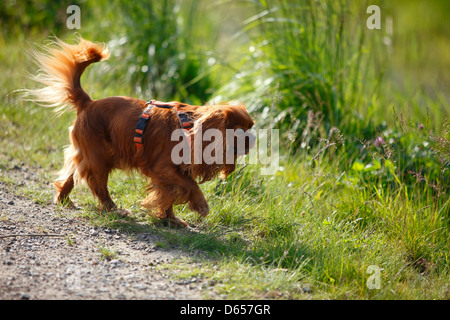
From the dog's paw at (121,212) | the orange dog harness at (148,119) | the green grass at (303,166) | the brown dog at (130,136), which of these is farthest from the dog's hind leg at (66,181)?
the orange dog harness at (148,119)

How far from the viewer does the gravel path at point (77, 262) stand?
2.56m

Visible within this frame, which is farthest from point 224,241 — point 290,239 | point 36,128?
point 36,128

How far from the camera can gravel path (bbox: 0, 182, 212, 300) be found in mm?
2557

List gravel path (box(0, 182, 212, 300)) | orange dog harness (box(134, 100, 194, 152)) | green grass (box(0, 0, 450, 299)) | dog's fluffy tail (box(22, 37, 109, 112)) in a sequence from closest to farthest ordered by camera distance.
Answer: gravel path (box(0, 182, 212, 300)), green grass (box(0, 0, 450, 299)), orange dog harness (box(134, 100, 194, 152)), dog's fluffy tail (box(22, 37, 109, 112))

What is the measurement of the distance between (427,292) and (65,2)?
7.07 meters

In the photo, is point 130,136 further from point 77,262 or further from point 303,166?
point 303,166

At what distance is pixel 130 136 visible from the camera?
345 cm

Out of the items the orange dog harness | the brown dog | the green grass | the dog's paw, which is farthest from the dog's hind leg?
the orange dog harness

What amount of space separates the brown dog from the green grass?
0.96 feet

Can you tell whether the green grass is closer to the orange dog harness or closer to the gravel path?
the gravel path

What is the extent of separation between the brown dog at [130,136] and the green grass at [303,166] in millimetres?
294

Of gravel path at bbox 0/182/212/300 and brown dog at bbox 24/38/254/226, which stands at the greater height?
brown dog at bbox 24/38/254/226

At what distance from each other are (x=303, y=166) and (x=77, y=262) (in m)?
2.55

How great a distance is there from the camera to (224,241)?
3410mm
